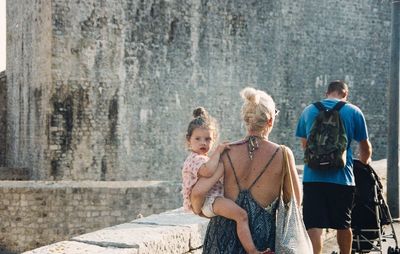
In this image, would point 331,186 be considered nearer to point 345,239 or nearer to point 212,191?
point 345,239

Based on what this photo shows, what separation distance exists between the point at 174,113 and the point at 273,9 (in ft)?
14.9

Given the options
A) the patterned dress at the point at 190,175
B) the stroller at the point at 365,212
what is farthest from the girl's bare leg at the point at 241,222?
the stroller at the point at 365,212

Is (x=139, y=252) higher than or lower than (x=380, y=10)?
lower

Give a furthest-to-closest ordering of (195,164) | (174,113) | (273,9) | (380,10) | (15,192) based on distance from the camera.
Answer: (380,10)
(273,9)
(174,113)
(15,192)
(195,164)

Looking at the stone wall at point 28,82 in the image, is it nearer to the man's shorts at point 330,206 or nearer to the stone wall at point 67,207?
the stone wall at point 67,207

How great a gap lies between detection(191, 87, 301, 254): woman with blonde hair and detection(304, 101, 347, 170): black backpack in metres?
1.49

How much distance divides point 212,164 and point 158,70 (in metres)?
14.4

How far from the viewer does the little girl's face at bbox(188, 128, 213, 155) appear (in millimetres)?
3969

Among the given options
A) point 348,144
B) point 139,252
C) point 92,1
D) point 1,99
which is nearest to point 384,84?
point 92,1

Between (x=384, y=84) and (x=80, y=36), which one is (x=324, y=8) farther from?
(x=80, y=36)

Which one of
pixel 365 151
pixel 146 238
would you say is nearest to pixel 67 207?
pixel 365 151

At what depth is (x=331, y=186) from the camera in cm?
502

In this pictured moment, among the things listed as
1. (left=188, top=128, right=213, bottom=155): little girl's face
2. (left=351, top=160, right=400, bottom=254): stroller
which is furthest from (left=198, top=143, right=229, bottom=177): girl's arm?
(left=351, top=160, right=400, bottom=254): stroller

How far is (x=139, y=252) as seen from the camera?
4.18m
